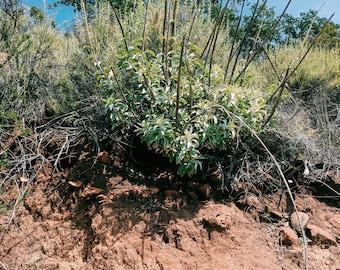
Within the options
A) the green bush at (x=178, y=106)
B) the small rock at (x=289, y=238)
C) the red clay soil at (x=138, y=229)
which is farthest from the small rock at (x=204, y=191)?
the small rock at (x=289, y=238)

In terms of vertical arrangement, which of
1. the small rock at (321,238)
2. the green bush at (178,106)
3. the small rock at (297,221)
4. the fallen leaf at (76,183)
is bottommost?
the small rock at (321,238)

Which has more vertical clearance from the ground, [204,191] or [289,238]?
[204,191]

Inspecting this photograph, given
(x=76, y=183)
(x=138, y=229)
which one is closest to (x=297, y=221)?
(x=138, y=229)

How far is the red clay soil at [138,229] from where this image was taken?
226 centimetres

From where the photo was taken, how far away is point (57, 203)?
2.60m

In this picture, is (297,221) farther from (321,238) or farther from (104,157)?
(104,157)

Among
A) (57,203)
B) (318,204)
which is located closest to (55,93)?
(57,203)

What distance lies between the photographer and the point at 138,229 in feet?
7.75

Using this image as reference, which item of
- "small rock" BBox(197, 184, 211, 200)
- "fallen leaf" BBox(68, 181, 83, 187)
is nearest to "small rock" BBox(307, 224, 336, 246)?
"small rock" BBox(197, 184, 211, 200)

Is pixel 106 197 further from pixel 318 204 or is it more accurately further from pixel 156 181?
pixel 318 204

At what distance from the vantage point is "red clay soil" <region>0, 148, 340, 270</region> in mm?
2260

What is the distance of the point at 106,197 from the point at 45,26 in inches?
106

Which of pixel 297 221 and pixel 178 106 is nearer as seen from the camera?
pixel 178 106

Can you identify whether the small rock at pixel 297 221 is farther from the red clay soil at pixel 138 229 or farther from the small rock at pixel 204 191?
the small rock at pixel 204 191
